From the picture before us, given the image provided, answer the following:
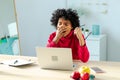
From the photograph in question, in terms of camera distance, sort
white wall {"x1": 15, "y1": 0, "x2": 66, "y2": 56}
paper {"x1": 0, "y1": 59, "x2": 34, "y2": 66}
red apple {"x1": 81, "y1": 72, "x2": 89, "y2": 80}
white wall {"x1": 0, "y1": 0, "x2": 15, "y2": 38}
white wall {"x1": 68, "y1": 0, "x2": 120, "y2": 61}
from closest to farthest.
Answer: red apple {"x1": 81, "y1": 72, "x2": 89, "y2": 80} < paper {"x1": 0, "y1": 59, "x2": 34, "y2": 66} < white wall {"x1": 68, "y1": 0, "x2": 120, "y2": 61} < white wall {"x1": 0, "y1": 0, "x2": 15, "y2": 38} < white wall {"x1": 15, "y1": 0, "x2": 66, "y2": 56}

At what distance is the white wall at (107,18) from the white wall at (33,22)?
506 mm

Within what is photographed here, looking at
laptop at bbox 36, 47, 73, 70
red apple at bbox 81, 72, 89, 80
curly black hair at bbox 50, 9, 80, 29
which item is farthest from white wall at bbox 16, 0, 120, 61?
red apple at bbox 81, 72, 89, 80

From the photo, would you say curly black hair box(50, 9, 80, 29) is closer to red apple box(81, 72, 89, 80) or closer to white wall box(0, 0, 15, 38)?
red apple box(81, 72, 89, 80)

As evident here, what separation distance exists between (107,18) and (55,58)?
206 centimetres

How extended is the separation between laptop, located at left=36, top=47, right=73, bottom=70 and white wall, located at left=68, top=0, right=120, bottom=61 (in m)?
2.01

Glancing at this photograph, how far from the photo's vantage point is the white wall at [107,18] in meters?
3.58

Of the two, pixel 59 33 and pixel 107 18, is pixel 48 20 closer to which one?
pixel 107 18

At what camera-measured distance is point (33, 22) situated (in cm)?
411

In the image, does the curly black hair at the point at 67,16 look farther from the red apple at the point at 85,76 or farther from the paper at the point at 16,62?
the red apple at the point at 85,76

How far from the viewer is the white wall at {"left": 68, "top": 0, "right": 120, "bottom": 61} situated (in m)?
3.58

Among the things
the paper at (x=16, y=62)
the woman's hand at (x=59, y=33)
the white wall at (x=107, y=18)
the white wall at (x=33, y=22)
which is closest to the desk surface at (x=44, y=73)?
the paper at (x=16, y=62)

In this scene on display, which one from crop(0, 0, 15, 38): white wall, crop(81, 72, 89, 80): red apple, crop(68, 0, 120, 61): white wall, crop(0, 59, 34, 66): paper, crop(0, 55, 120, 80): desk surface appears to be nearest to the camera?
crop(81, 72, 89, 80): red apple

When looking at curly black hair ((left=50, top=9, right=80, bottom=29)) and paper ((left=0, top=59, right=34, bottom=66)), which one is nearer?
paper ((left=0, top=59, right=34, bottom=66))

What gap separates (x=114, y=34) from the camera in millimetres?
3635
